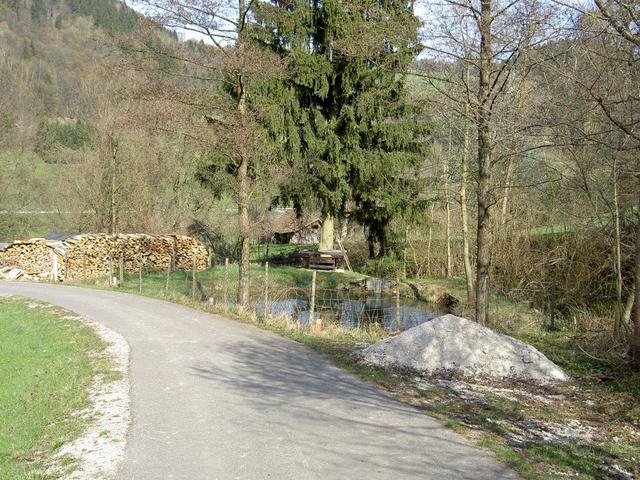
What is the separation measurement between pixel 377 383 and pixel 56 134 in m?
46.1

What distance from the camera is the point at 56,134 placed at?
156ft

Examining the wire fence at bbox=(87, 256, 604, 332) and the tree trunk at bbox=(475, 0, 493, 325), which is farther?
the wire fence at bbox=(87, 256, 604, 332)

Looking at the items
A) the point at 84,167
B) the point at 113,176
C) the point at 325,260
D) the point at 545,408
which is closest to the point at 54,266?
the point at 113,176

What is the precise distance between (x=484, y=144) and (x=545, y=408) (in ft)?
20.2

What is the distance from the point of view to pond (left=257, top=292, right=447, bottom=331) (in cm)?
1755

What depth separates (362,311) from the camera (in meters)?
19.5

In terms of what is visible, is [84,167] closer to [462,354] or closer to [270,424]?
[462,354]

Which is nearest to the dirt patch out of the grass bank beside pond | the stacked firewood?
the grass bank beside pond

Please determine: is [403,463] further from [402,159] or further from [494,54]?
[402,159]

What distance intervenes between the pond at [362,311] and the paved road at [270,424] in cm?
554

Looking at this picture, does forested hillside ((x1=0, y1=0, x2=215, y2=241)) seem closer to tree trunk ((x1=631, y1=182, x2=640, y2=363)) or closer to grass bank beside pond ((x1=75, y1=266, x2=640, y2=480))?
grass bank beside pond ((x1=75, y1=266, x2=640, y2=480))

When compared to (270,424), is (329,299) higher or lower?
lower

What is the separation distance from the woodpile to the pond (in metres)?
8.03

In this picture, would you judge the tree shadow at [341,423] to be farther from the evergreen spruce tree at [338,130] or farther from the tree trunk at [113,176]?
the tree trunk at [113,176]
